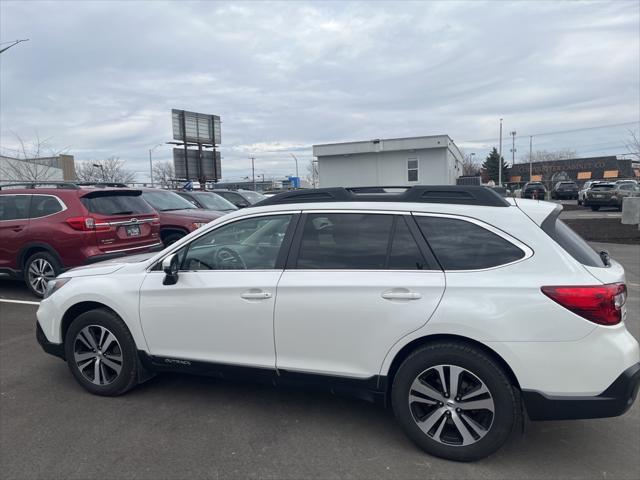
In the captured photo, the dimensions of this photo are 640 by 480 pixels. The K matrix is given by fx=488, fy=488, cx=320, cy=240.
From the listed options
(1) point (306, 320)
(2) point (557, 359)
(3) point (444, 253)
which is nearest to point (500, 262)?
(3) point (444, 253)

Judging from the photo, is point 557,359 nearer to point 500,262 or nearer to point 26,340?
point 500,262

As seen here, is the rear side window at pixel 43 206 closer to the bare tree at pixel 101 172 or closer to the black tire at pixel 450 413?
the black tire at pixel 450 413

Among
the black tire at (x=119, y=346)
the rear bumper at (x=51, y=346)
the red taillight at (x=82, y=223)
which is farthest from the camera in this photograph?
the red taillight at (x=82, y=223)

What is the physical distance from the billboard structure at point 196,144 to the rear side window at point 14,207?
27.5 metres

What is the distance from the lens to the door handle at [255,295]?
3478mm

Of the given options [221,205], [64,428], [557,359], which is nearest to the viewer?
[557,359]

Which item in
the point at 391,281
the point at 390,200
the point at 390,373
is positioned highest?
the point at 390,200

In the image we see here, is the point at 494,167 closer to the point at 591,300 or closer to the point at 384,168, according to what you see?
the point at 384,168

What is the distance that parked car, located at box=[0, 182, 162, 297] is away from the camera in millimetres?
7203

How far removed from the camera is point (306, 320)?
11.0 feet

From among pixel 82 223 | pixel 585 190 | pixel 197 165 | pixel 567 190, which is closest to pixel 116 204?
pixel 82 223

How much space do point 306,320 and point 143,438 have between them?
1431mm

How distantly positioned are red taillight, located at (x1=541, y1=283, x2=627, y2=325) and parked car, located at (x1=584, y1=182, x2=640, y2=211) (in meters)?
25.5

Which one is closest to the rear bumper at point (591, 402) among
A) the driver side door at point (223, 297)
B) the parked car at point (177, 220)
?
the driver side door at point (223, 297)
